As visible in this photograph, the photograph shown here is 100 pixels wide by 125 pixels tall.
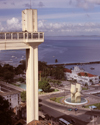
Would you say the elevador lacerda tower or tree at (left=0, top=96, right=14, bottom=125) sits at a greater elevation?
the elevador lacerda tower

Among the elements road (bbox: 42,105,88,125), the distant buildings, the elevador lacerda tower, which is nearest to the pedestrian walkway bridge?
the elevador lacerda tower

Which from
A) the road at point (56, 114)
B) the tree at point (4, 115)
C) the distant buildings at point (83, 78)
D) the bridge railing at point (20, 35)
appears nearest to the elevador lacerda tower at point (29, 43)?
the bridge railing at point (20, 35)

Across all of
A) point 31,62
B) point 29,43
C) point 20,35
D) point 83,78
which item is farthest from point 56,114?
point 83,78

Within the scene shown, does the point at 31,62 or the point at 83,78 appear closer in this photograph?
the point at 31,62

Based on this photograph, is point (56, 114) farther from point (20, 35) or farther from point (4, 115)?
point (20, 35)

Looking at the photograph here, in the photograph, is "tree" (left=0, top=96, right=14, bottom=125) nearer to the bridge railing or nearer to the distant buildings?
the bridge railing

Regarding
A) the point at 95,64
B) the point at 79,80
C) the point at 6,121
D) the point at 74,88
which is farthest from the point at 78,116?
the point at 95,64

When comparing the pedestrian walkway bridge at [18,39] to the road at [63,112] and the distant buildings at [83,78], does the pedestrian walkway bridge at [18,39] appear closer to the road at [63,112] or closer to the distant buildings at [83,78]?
the road at [63,112]
